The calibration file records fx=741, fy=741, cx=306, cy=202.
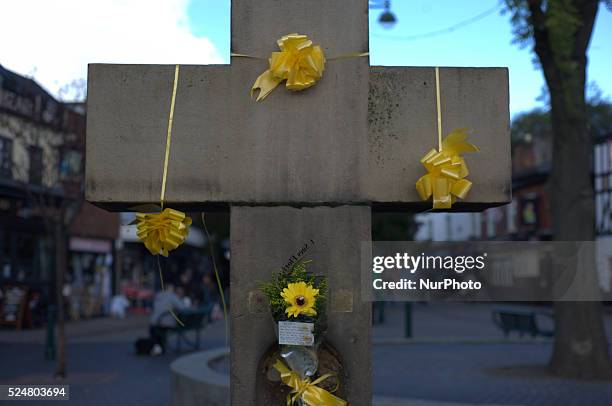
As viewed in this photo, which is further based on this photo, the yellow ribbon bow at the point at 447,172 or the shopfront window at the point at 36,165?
the shopfront window at the point at 36,165

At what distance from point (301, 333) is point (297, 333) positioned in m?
0.02

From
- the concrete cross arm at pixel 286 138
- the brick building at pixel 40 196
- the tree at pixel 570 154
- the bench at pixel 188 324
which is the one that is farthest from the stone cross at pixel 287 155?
the bench at pixel 188 324

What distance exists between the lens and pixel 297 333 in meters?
3.27

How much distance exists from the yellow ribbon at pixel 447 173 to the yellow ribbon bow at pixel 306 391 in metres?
0.97

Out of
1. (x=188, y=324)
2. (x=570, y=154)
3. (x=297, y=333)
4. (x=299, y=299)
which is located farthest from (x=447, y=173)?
(x=188, y=324)

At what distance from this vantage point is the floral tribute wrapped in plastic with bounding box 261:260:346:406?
3.27m

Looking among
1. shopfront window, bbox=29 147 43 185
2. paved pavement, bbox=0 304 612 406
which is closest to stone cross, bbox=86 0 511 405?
paved pavement, bbox=0 304 612 406

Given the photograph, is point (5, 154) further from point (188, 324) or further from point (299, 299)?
point (299, 299)

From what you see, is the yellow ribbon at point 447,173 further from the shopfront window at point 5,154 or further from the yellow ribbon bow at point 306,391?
the shopfront window at point 5,154

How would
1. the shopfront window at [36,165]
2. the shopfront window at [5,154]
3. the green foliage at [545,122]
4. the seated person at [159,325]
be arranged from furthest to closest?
the green foliage at [545,122] < the shopfront window at [5,154] < the shopfront window at [36,165] < the seated person at [159,325]

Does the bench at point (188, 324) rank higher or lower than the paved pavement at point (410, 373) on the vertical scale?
higher

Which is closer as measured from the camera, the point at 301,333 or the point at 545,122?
the point at 301,333

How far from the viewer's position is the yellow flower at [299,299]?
10.7ft

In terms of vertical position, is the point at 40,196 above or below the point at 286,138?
above
